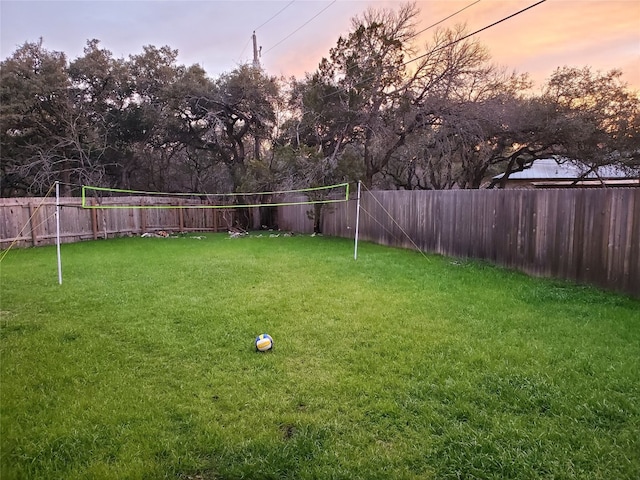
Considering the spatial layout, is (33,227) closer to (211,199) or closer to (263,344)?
(211,199)

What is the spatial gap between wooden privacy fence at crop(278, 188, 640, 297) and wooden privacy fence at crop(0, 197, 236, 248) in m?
Result: 7.08

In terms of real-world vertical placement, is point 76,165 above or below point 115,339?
above

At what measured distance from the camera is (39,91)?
1172 centimetres

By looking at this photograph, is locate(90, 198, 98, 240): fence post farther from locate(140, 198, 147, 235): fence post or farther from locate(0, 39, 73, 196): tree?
locate(0, 39, 73, 196): tree

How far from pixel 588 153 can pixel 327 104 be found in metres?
7.53

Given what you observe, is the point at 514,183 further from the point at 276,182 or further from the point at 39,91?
the point at 39,91

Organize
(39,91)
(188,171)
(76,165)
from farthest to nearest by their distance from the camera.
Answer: (188,171) < (76,165) < (39,91)

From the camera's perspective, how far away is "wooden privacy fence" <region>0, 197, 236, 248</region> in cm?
984

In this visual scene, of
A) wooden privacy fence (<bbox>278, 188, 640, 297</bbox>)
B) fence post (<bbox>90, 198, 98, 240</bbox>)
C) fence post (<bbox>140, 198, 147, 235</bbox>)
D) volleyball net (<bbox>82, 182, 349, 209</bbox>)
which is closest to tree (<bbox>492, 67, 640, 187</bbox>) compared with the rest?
wooden privacy fence (<bbox>278, 188, 640, 297</bbox>)

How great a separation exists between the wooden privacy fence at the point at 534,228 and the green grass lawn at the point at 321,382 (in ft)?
1.44

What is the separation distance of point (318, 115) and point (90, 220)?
7442 millimetres

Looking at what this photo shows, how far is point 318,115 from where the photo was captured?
10.9 m

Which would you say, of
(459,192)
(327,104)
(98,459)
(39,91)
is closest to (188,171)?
(39,91)

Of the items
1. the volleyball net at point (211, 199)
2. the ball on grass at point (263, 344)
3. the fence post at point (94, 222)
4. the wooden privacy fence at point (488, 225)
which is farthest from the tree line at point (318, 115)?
the ball on grass at point (263, 344)
